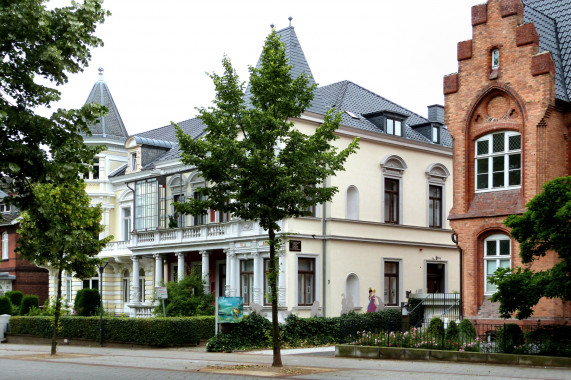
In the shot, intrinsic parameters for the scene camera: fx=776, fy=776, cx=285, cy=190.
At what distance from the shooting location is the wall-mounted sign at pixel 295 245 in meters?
33.5

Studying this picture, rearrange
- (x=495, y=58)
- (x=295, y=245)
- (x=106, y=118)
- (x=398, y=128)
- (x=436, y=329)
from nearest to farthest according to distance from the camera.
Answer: (x=436, y=329)
(x=495, y=58)
(x=295, y=245)
(x=398, y=128)
(x=106, y=118)

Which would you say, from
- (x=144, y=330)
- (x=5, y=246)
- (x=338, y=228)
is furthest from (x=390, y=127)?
(x=5, y=246)

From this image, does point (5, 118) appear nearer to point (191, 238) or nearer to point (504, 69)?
point (504, 69)

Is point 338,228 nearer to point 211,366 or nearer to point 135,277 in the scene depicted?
point 135,277

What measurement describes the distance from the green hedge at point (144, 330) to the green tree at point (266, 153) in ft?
35.1

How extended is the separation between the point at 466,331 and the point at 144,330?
13838 millimetres

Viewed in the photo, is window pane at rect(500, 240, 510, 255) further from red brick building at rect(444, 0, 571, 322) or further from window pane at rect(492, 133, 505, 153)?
window pane at rect(492, 133, 505, 153)

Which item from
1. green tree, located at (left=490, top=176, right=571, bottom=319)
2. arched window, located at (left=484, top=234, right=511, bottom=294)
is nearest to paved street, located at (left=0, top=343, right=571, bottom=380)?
green tree, located at (left=490, top=176, right=571, bottom=319)

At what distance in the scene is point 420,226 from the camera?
3909 cm

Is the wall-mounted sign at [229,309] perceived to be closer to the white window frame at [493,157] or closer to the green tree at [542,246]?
the white window frame at [493,157]

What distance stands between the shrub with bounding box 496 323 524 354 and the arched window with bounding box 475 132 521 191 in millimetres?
5871

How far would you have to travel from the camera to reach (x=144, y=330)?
104ft

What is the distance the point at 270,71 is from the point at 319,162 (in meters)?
2.81

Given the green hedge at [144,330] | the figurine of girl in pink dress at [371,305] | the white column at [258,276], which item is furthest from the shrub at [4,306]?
the figurine of girl in pink dress at [371,305]
